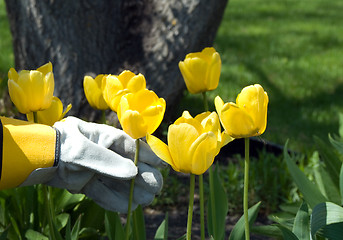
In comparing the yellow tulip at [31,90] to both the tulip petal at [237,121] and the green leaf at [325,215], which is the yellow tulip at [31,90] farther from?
the green leaf at [325,215]

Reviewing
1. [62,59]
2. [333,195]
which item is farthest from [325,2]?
[333,195]

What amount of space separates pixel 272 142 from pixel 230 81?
1264 mm

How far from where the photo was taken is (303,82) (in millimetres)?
5070

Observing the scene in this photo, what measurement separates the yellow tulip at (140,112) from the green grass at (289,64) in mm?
2446

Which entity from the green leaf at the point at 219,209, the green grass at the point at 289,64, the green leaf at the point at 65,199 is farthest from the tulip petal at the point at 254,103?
the green grass at the point at 289,64

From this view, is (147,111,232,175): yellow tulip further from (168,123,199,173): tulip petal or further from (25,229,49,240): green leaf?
(25,229,49,240): green leaf

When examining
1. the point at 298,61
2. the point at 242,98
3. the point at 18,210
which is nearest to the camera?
the point at 242,98

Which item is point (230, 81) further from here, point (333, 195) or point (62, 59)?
point (333, 195)

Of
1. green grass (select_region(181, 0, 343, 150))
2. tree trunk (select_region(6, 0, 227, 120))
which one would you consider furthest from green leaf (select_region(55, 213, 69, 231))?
green grass (select_region(181, 0, 343, 150))

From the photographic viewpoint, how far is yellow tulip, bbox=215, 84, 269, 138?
125 cm

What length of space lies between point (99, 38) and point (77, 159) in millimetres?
2157

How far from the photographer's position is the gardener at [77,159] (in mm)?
1395

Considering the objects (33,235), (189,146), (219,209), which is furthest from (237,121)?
(33,235)

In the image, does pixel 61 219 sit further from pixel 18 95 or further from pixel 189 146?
pixel 189 146
